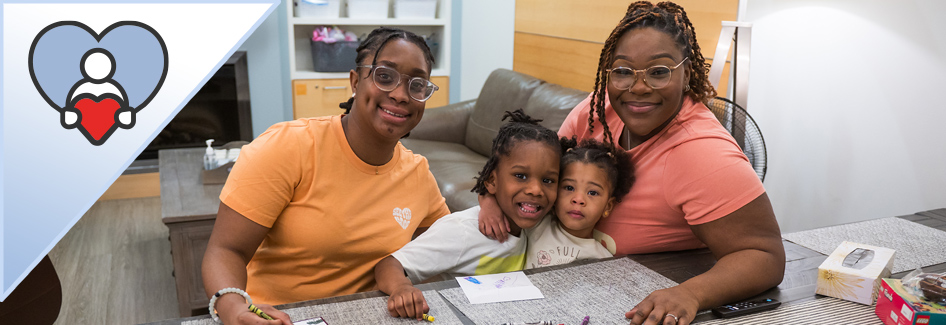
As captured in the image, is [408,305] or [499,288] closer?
[408,305]

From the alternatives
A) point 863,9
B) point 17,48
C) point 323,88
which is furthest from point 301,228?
point 323,88

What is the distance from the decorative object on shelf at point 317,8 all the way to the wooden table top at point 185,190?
4.37 feet

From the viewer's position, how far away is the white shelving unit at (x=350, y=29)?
→ 177 inches

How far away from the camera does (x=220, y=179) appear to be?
2.99m

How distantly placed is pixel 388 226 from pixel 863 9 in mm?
1776

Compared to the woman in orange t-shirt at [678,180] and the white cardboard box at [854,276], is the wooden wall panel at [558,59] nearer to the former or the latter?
the woman in orange t-shirt at [678,180]

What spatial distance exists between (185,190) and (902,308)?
2.57 meters

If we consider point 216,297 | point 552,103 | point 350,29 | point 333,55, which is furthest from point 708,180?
point 350,29

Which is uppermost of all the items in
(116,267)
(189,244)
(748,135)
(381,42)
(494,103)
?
(381,42)

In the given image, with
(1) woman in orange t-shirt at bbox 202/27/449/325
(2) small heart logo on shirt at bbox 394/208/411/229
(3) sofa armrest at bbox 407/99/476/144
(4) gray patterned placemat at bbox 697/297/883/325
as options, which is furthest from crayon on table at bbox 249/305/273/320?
(3) sofa armrest at bbox 407/99/476/144

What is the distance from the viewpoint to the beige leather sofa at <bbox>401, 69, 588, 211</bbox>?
125 inches

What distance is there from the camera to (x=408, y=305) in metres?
1.13

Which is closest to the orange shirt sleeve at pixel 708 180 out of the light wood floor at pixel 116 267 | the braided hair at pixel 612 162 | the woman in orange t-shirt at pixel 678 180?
the woman in orange t-shirt at pixel 678 180

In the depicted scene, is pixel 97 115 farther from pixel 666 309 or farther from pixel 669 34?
pixel 666 309
